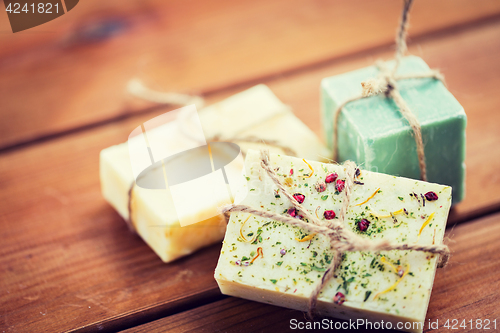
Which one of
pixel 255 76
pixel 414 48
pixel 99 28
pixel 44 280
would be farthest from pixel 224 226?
pixel 99 28

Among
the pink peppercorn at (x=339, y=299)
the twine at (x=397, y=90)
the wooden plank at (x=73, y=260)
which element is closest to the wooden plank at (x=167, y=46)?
Result: the wooden plank at (x=73, y=260)

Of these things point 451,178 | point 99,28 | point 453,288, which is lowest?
point 453,288

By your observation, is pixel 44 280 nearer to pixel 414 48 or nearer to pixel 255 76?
pixel 255 76

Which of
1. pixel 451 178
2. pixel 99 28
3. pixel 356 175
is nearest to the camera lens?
pixel 356 175

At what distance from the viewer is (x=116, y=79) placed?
1435 millimetres

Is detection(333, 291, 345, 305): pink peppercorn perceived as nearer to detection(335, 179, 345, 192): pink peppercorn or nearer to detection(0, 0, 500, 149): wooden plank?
detection(335, 179, 345, 192): pink peppercorn

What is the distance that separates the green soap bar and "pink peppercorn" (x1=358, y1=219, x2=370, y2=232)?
150 mm

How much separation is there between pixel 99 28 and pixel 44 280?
3.11ft

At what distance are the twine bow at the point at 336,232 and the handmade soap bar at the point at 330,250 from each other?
0.02 meters

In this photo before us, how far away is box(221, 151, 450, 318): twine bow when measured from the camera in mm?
753

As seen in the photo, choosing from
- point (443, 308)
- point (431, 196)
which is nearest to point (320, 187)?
point (431, 196)

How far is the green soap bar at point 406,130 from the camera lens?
2.94 feet

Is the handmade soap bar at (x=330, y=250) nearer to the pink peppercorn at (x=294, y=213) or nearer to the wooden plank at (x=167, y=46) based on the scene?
the pink peppercorn at (x=294, y=213)

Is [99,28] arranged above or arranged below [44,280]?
above
